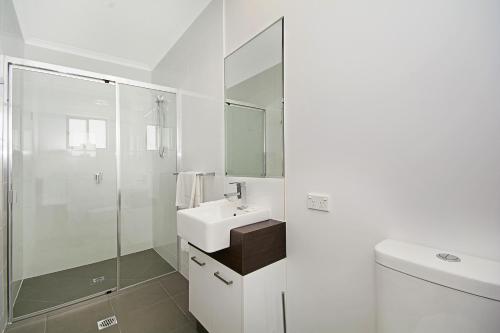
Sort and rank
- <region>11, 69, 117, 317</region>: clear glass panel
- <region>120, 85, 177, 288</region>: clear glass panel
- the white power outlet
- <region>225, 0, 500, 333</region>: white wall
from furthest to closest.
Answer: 1. <region>120, 85, 177, 288</region>: clear glass panel
2. <region>11, 69, 117, 317</region>: clear glass panel
3. the white power outlet
4. <region>225, 0, 500, 333</region>: white wall

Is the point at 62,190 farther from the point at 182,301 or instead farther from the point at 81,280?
the point at 182,301

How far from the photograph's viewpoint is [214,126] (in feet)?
6.70

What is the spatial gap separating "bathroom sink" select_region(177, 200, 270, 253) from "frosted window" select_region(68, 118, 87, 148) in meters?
1.75

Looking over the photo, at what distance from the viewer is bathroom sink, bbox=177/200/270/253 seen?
120cm

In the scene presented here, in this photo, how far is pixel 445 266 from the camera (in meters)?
0.70

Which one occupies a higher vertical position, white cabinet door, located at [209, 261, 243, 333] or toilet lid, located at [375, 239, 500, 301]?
toilet lid, located at [375, 239, 500, 301]

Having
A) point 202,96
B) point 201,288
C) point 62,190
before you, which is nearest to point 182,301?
point 201,288

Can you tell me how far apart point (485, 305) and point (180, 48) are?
3091 millimetres

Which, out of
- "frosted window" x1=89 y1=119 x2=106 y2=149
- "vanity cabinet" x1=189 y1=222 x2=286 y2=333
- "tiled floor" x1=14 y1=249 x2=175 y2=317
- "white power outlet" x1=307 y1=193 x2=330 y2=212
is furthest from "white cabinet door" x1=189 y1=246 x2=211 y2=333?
"frosted window" x1=89 y1=119 x2=106 y2=149

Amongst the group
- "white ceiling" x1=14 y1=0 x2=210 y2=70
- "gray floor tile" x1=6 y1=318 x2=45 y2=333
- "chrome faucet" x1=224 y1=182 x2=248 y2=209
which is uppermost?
"white ceiling" x1=14 y1=0 x2=210 y2=70

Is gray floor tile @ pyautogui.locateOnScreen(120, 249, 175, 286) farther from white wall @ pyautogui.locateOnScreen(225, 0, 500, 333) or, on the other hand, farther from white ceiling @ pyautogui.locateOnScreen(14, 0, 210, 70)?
white ceiling @ pyautogui.locateOnScreen(14, 0, 210, 70)

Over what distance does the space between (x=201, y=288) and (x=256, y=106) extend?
1.39m

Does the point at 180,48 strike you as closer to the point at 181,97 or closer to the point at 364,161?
the point at 181,97

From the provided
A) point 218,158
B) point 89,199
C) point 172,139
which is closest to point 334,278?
point 218,158
